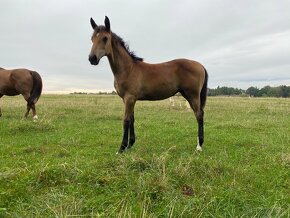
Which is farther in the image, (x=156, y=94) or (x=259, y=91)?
(x=259, y=91)

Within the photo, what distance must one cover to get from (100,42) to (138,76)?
47.3 inches

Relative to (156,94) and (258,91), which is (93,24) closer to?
(156,94)

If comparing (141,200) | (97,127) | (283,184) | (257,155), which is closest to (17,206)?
(141,200)

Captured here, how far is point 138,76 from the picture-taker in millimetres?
7559

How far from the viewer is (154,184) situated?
172 inches

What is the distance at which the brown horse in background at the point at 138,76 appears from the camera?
23.6 ft

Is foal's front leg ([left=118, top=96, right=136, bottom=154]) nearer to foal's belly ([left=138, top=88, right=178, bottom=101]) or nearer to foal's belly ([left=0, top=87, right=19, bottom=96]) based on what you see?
foal's belly ([left=138, top=88, right=178, bottom=101])

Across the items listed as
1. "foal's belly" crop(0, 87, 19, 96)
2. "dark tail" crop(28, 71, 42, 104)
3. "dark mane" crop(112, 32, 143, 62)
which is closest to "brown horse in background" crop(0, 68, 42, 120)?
"dark tail" crop(28, 71, 42, 104)

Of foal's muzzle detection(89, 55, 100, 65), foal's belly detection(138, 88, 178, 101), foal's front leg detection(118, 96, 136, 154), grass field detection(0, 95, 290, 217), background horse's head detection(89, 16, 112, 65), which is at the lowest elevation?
grass field detection(0, 95, 290, 217)

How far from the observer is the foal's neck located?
7.58 metres

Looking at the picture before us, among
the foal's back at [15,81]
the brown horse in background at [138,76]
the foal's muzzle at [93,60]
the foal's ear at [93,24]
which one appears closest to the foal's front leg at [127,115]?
the brown horse in background at [138,76]

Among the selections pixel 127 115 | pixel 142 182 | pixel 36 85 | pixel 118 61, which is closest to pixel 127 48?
pixel 118 61

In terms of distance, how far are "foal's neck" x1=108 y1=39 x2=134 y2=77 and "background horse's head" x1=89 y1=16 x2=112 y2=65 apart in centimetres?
27

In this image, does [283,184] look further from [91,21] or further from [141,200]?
[91,21]
